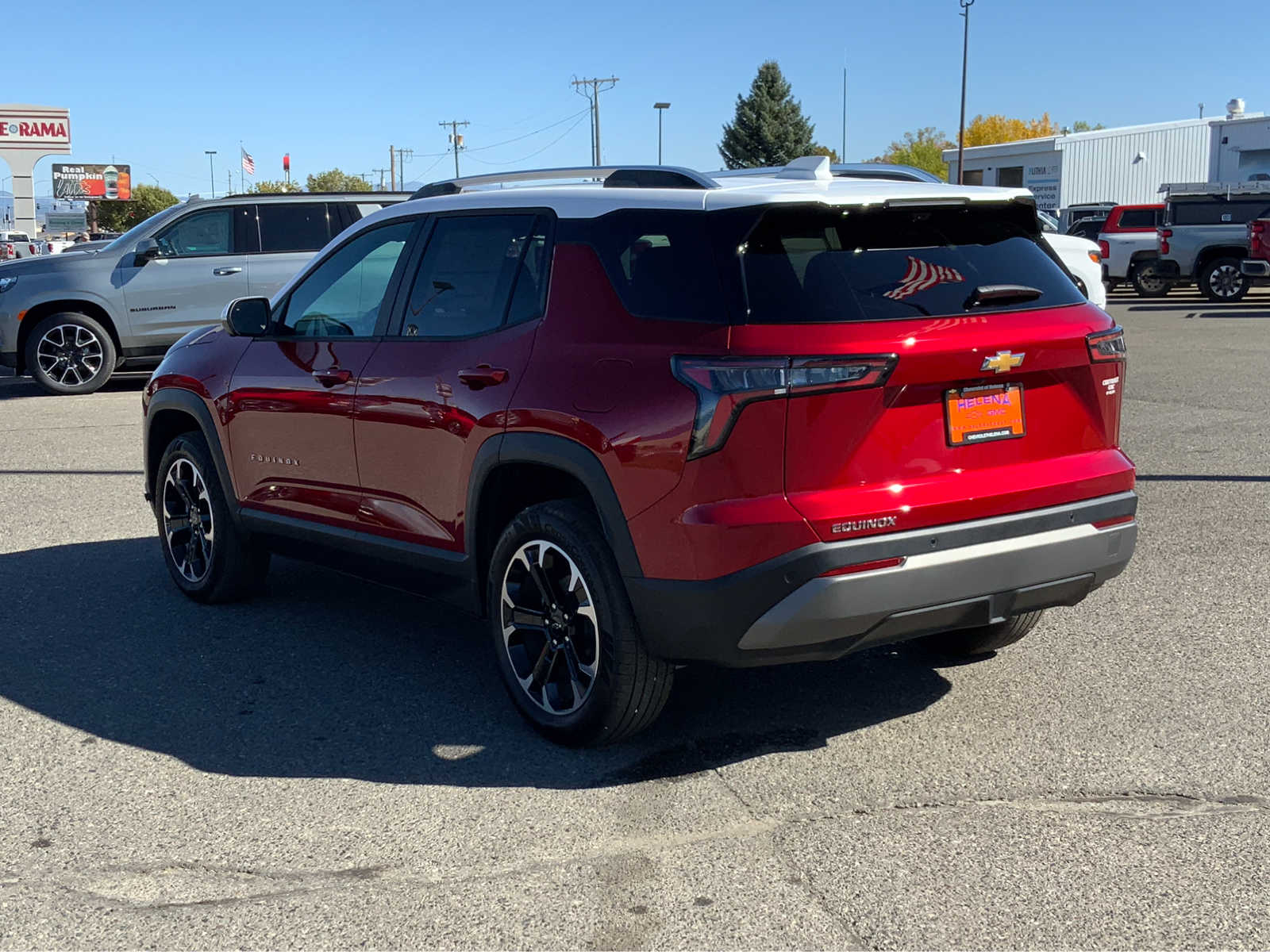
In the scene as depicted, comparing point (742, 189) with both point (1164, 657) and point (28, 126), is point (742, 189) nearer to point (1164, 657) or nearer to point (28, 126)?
point (1164, 657)

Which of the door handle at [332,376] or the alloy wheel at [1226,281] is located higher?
the door handle at [332,376]

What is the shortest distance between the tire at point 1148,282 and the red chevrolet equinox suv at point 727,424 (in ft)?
86.2

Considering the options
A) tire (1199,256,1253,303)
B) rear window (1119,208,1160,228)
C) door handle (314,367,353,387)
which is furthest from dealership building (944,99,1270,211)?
door handle (314,367,353,387)

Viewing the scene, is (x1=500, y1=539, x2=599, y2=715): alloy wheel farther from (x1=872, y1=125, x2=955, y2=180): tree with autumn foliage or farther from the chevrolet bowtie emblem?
(x1=872, y1=125, x2=955, y2=180): tree with autumn foliage

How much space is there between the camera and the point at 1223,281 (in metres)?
27.4

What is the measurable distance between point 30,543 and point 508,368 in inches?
175

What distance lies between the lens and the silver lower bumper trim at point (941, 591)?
3.80 metres

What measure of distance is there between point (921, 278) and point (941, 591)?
0.92m

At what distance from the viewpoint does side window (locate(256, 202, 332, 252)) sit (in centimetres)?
1524

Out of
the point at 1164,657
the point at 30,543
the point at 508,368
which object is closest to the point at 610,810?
the point at 508,368

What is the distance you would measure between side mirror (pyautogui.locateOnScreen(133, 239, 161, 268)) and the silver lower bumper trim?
12.8m

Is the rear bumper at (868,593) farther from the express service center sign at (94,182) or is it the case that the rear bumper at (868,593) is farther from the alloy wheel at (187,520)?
the express service center sign at (94,182)

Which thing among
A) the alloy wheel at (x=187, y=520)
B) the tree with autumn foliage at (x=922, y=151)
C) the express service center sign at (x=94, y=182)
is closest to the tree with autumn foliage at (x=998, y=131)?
the tree with autumn foliage at (x=922, y=151)

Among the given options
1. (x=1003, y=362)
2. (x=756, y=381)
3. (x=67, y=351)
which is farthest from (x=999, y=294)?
(x=67, y=351)
